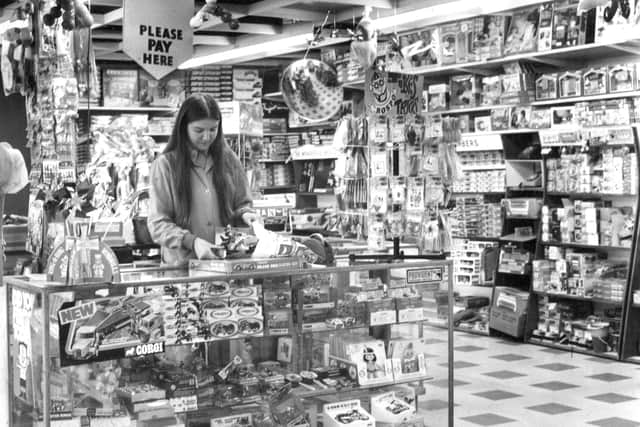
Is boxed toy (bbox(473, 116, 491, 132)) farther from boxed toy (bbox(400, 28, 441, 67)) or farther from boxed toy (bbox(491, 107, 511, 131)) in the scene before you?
boxed toy (bbox(400, 28, 441, 67))

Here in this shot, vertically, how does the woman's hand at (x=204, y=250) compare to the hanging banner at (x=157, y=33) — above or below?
below

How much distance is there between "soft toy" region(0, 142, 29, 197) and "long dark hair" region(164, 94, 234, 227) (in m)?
1.69

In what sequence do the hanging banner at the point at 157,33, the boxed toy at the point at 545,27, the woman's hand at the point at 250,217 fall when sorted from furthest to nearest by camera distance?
the boxed toy at the point at 545,27
the hanging banner at the point at 157,33
the woman's hand at the point at 250,217

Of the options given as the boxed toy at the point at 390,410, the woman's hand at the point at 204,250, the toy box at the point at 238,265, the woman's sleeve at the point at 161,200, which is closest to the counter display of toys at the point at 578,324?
the boxed toy at the point at 390,410

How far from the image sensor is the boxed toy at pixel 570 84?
8.09 m

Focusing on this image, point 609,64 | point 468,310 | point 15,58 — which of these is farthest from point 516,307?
point 15,58

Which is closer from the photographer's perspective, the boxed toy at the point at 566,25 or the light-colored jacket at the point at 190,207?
the light-colored jacket at the point at 190,207

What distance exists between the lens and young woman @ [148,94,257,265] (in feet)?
13.5

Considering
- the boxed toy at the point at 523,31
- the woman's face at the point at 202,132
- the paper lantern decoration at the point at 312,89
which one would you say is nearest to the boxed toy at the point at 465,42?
the boxed toy at the point at 523,31

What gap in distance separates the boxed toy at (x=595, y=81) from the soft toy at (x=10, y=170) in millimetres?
4904

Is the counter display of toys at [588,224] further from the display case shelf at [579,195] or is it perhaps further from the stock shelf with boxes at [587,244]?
the display case shelf at [579,195]

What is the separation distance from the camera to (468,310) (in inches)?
366

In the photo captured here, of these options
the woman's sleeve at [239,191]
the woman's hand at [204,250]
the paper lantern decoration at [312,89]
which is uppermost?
the paper lantern decoration at [312,89]

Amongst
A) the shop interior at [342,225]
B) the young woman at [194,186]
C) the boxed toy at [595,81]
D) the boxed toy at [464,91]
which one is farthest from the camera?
the boxed toy at [464,91]
